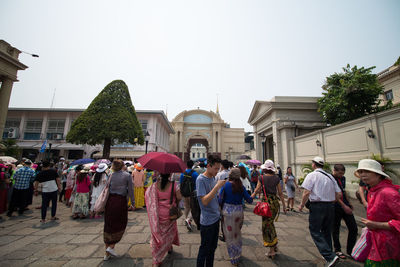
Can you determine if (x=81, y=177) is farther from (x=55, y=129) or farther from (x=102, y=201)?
(x=55, y=129)

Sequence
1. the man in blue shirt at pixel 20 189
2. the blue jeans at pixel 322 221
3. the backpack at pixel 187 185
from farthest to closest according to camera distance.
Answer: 1. the man in blue shirt at pixel 20 189
2. the backpack at pixel 187 185
3. the blue jeans at pixel 322 221

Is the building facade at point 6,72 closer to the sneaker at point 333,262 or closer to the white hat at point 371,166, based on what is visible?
the sneaker at point 333,262

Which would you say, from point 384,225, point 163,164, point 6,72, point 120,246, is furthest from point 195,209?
point 6,72

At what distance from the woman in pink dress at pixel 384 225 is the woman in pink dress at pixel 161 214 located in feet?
8.41

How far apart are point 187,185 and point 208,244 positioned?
73.7 inches

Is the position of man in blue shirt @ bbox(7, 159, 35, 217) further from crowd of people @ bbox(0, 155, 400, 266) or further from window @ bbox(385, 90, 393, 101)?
window @ bbox(385, 90, 393, 101)

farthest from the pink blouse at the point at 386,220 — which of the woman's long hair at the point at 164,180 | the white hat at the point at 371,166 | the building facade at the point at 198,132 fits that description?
the building facade at the point at 198,132

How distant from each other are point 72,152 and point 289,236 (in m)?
26.2

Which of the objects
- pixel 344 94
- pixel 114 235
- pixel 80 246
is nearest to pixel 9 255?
pixel 80 246

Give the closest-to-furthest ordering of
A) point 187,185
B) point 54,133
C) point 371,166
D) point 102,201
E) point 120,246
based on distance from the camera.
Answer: point 371,166
point 102,201
point 120,246
point 187,185
point 54,133

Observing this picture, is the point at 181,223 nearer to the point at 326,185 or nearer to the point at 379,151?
the point at 326,185

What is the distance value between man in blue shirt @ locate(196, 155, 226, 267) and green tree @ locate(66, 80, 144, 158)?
46.7 ft

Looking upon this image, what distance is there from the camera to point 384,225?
1.75 meters

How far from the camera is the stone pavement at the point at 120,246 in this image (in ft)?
10.1
